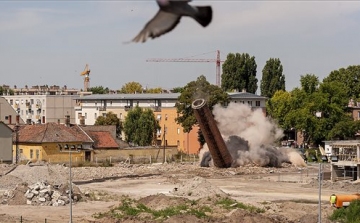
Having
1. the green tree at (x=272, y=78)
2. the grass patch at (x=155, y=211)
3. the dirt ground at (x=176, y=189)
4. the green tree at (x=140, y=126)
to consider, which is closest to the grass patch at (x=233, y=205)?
the dirt ground at (x=176, y=189)

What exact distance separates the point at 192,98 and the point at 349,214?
47.3 metres

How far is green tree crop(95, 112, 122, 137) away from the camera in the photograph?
4058 inches

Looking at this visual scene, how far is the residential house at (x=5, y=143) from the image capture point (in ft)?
249

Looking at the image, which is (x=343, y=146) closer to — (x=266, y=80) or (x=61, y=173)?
(x=61, y=173)

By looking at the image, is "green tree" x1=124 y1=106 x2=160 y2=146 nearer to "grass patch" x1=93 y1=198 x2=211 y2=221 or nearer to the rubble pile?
the rubble pile

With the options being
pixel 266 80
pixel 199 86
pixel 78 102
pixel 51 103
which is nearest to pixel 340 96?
pixel 199 86

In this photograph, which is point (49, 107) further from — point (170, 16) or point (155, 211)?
point (170, 16)

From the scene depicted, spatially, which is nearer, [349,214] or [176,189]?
[349,214]

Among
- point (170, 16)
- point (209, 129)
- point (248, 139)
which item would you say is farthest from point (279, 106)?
point (170, 16)

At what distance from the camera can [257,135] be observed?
77125mm

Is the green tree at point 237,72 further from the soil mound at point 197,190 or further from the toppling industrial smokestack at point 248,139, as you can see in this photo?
the soil mound at point 197,190

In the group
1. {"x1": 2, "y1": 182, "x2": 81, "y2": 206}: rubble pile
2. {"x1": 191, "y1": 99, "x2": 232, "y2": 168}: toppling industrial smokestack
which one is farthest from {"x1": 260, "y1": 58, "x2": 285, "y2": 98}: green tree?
{"x1": 2, "y1": 182, "x2": 81, "y2": 206}: rubble pile

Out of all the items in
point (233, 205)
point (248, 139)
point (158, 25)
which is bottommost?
point (233, 205)

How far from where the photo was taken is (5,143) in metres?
76.1
